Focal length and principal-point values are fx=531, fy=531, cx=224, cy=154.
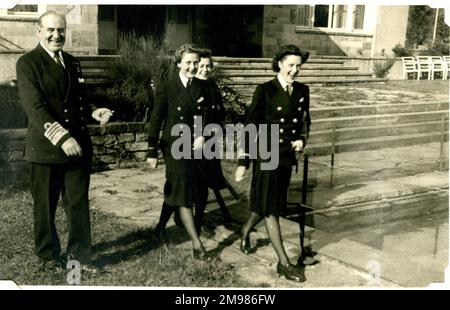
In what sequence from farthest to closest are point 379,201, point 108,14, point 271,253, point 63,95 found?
point 108,14, point 379,201, point 271,253, point 63,95

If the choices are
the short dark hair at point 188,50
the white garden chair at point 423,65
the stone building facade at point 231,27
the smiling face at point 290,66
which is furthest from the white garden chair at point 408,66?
the short dark hair at point 188,50

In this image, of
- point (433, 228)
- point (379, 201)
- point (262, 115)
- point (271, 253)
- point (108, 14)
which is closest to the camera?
point (262, 115)

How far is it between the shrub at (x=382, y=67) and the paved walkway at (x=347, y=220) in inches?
290

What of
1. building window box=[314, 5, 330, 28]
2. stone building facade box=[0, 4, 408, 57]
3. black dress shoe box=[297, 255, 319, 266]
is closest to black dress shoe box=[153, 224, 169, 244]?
black dress shoe box=[297, 255, 319, 266]

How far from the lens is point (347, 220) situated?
5.91m

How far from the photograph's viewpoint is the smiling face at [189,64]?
13.5 feet

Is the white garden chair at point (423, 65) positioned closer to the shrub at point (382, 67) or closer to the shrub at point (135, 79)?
the shrub at point (382, 67)

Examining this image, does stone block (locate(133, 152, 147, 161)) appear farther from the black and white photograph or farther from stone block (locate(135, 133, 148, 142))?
stone block (locate(135, 133, 148, 142))

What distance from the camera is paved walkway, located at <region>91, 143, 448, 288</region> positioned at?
415cm

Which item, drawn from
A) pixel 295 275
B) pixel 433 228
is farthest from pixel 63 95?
pixel 433 228

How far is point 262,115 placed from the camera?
4.03 m

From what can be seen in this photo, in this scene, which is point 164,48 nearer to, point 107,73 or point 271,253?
point 107,73

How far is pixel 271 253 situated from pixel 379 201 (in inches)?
98.2

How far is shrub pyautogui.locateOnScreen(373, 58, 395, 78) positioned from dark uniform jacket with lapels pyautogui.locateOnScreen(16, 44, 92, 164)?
13157 millimetres
